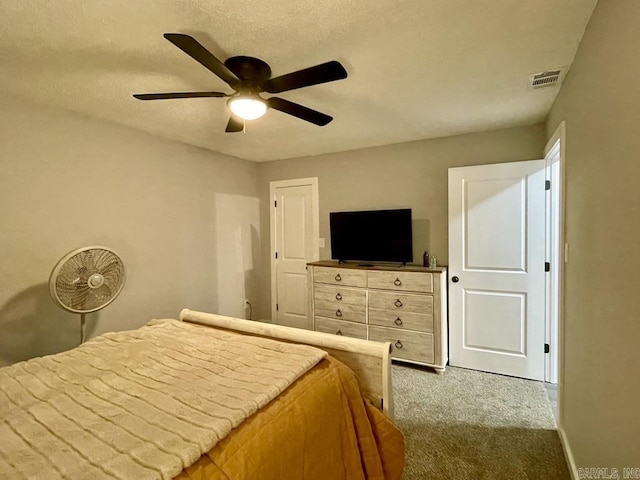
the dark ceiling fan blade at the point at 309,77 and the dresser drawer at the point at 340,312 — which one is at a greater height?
the dark ceiling fan blade at the point at 309,77

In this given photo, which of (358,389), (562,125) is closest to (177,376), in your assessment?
(358,389)

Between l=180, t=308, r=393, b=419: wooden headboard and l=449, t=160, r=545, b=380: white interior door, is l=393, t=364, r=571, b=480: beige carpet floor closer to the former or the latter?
l=449, t=160, r=545, b=380: white interior door

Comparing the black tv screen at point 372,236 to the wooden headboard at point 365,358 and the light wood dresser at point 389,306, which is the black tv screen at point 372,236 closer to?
the light wood dresser at point 389,306

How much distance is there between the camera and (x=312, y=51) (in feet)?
5.49

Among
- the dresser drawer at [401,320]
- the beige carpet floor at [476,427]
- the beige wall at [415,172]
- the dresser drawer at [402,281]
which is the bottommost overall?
the beige carpet floor at [476,427]

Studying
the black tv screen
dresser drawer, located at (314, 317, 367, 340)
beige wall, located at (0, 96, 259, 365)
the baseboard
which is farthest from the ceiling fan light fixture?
the baseboard

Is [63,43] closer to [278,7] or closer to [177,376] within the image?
[278,7]

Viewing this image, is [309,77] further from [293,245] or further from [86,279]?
[293,245]

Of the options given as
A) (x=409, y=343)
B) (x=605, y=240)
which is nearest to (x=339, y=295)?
(x=409, y=343)

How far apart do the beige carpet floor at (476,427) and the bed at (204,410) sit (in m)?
0.51

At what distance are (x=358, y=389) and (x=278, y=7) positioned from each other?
1.83m

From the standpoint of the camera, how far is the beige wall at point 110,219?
2.21 meters

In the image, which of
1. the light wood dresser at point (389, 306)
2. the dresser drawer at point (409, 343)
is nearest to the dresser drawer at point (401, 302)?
the light wood dresser at point (389, 306)

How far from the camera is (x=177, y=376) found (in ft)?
4.56
